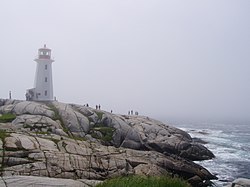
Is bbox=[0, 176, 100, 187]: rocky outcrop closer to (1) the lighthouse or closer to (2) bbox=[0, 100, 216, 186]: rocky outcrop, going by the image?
(2) bbox=[0, 100, 216, 186]: rocky outcrop

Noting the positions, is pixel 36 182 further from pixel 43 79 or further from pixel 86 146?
pixel 43 79

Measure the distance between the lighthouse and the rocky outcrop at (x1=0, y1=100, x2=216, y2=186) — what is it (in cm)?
811

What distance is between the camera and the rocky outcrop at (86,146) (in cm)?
2314

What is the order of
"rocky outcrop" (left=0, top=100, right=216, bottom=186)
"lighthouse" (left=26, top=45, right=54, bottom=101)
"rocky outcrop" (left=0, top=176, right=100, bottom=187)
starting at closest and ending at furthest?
"rocky outcrop" (left=0, top=176, right=100, bottom=187), "rocky outcrop" (left=0, top=100, right=216, bottom=186), "lighthouse" (left=26, top=45, right=54, bottom=101)

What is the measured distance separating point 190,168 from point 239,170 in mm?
7860

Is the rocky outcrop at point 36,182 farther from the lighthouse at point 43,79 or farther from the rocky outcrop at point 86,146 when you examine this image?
the lighthouse at point 43,79

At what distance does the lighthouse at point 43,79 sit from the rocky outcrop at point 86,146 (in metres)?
8.11

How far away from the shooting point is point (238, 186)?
11469mm

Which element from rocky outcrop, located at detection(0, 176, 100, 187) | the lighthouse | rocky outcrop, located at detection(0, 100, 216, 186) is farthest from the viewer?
the lighthouse

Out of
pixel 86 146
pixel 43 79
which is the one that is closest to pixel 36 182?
pixel 86 146

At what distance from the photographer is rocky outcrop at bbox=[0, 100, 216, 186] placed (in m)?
23.1

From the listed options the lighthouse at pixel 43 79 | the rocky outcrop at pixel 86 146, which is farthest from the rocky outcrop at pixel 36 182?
the lighthouse at pixel 43 79

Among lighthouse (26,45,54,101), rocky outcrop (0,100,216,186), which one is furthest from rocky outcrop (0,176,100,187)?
lighthouse (26,45,54,101)

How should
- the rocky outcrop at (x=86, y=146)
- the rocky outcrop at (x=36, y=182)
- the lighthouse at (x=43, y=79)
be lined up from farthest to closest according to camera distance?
1. the lighthouse at (x=43, y=79)
2. the rocky outcrop at (x=86, y=146)
3. the rocky outcrop at (x=36, y=182)
